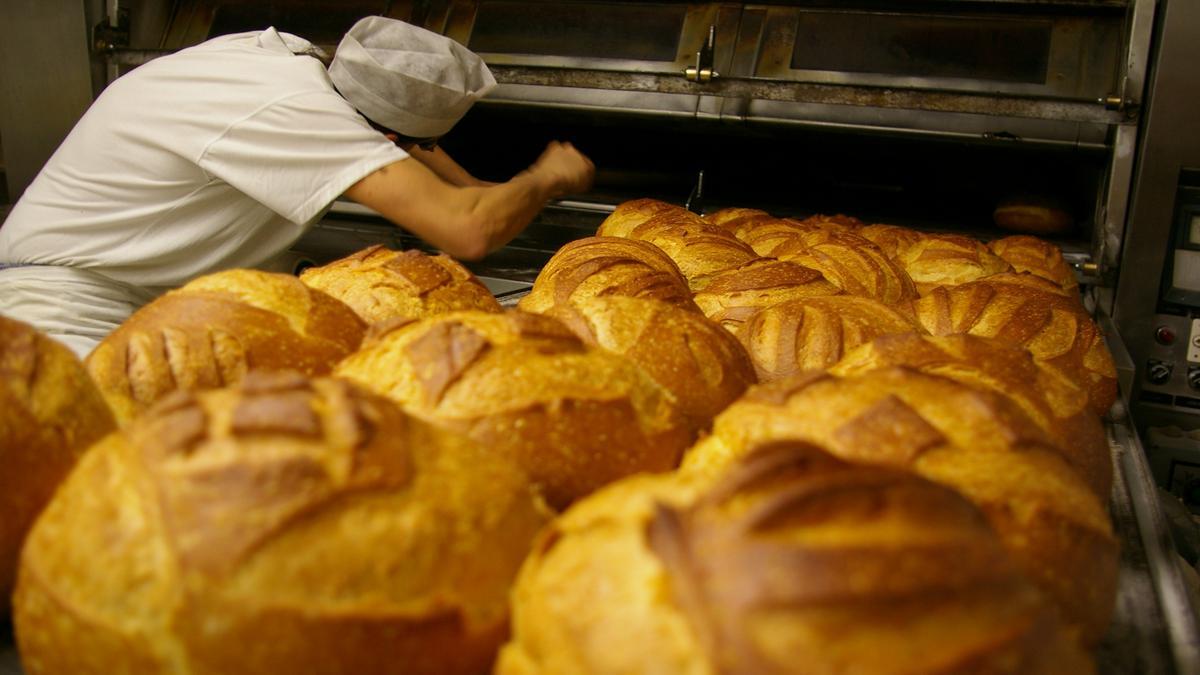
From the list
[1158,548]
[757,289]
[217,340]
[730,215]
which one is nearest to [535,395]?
[217,340]

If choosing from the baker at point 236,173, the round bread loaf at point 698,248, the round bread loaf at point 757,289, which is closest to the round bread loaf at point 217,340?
the round bread loaf at point 757,289

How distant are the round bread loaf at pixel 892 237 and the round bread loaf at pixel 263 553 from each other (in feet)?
7.76

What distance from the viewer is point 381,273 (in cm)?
170

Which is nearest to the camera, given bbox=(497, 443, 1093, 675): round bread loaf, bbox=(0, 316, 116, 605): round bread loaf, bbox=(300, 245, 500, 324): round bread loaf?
bbox=(497, 443, 1093, 675): round bread loaf

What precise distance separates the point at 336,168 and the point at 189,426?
1774mm

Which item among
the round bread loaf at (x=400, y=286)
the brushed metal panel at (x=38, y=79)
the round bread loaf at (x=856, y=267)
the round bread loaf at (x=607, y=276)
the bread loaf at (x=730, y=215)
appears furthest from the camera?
the brushed metal panel at (x=38, y=79)

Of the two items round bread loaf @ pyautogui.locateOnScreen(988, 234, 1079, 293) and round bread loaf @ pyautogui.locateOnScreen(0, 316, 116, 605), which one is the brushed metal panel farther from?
round bread loaf @ pyautogui.locateOnScreen(988, 234, 1079, 293)

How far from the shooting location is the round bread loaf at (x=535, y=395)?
1045 mm

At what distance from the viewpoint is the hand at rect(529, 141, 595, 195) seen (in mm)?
2922

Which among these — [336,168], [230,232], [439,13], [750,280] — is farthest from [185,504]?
[439,13]

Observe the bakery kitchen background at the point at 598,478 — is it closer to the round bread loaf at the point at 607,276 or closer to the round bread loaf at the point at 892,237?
the round bread loaf at the point at 607,276

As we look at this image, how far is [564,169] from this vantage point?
9.74 ft

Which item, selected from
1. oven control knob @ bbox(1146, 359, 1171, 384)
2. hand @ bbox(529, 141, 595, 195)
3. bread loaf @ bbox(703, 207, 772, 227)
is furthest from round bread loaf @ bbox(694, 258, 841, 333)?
oven control knob @ bbox(1146, 359, 1171, 384)

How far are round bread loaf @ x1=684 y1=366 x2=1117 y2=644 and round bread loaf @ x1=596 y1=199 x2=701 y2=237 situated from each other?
2062mm
